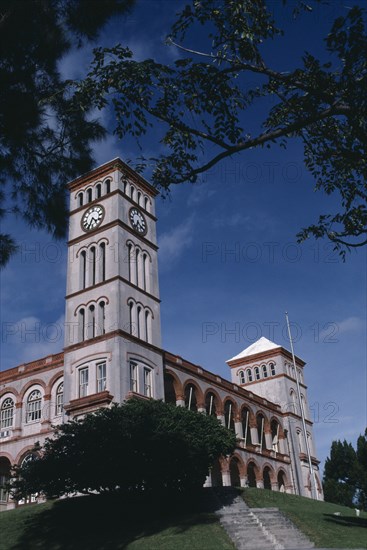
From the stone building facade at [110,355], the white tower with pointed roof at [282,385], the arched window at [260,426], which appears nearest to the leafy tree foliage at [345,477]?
the white tower with pointed roof at [282,385]

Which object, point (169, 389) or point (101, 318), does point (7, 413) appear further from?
point (169, 389)

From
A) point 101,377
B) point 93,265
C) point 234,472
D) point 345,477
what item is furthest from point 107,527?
point 345,477

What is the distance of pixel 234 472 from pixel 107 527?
24720 millimetres

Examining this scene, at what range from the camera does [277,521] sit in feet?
79.1

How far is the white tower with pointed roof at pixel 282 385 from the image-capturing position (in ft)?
177

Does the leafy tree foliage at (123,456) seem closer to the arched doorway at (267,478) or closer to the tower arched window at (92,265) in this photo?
the tower arched window at (92,265)

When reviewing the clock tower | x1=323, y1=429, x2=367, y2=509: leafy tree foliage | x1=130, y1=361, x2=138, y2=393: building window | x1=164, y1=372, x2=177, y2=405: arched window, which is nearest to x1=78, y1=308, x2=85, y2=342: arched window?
the clock tower

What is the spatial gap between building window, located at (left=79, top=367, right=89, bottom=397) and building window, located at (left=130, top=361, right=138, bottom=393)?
266 cm

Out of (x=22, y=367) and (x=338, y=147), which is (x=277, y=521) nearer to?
(x=338, y=147)

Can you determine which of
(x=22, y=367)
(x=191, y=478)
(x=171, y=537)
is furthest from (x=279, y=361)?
(x=171, y=537)

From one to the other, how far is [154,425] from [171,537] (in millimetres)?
5971

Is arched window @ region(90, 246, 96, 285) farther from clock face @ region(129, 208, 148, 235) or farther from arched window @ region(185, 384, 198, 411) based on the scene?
arched window @ region(185, 384, 198, 411)

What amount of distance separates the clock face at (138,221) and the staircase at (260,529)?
1920 centimetres

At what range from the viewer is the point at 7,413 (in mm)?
40125
